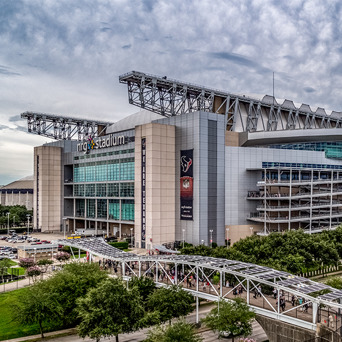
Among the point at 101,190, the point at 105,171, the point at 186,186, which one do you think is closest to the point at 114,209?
the point at 101,190

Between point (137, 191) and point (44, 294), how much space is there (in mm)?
50932

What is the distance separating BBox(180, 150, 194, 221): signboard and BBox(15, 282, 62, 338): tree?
4878 cm

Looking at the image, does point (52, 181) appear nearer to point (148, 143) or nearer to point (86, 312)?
point (148, 143)

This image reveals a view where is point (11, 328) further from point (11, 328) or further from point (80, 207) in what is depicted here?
point (80, 207)

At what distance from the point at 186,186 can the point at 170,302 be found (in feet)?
165

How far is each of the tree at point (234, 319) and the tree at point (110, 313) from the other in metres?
5.66

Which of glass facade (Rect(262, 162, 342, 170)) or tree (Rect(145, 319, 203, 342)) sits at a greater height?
glass facade (Rect(262, 162, 342, 170))

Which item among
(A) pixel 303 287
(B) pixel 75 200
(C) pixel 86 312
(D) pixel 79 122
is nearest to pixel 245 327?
(A) pixel 303 287

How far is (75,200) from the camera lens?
127 m

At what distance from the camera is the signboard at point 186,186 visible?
87938 millimetres

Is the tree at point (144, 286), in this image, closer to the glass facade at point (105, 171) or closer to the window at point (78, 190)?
the glass facade at point (105, 171)

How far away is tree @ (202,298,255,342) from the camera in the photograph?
34.9 meters

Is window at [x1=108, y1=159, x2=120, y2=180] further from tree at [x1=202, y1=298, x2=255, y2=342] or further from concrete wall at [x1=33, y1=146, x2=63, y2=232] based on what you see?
tree at [x1=202, y1=298, x2=255, y2=342]

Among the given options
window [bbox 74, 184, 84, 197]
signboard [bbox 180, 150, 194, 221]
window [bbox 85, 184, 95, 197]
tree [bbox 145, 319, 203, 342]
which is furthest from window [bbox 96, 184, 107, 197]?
tree [bbox 145, 319, 203, 342]
